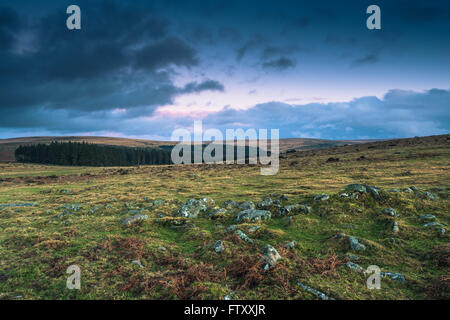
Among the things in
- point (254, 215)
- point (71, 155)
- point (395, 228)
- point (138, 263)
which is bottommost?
point (138, 263)

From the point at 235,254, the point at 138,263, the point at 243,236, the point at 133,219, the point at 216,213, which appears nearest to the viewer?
the point at 138,263

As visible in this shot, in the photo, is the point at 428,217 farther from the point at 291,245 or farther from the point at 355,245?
the point at 291,245

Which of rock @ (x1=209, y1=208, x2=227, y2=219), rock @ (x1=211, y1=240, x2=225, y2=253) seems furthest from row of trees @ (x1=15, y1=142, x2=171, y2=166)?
rock @ (x1=211, y1=240, x2=225, y2=253)

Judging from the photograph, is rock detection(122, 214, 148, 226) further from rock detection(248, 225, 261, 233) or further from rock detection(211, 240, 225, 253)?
rock detection(248, 225, 261, 233)

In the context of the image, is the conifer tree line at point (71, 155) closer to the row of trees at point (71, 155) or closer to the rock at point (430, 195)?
the row of trees at point (71, 155)

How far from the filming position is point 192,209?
49.4 feet

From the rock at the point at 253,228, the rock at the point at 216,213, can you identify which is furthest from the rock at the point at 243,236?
the rock at the point at 216,213

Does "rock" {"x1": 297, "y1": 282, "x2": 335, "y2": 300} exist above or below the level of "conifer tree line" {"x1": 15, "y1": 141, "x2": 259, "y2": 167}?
below

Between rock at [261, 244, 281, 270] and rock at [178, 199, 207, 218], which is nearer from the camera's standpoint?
rock at [261, 244, 281, 270]

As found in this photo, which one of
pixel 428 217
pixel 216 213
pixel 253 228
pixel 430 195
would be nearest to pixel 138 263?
pixel 253 228

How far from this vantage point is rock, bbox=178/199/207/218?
14.5 m

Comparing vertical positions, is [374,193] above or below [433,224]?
above

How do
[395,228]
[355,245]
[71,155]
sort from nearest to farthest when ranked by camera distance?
[355,245], [395,228], [71,155]
